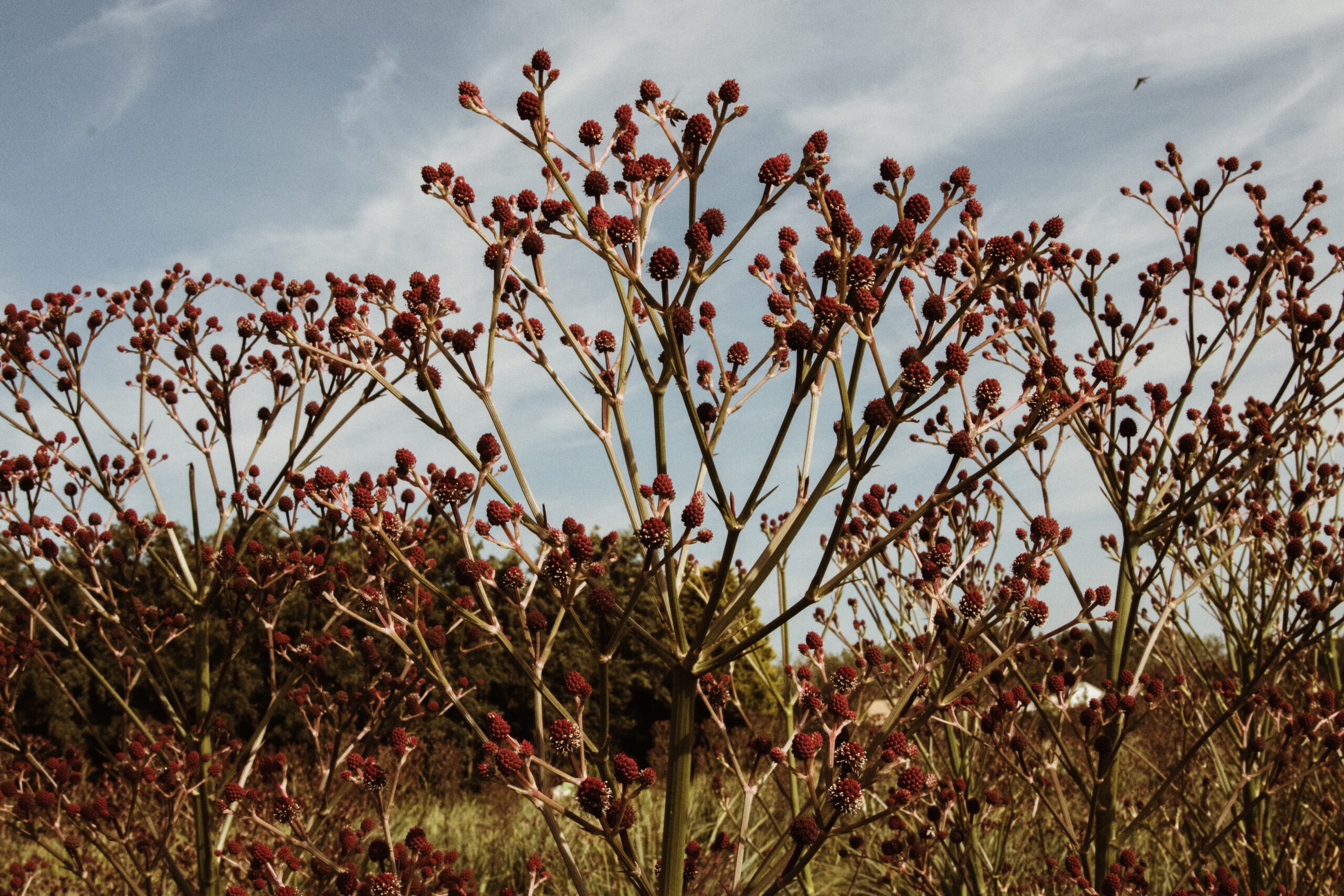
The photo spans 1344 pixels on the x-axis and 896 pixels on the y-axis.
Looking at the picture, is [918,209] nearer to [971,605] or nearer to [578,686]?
[971,605]

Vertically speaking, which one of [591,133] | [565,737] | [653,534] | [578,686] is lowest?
[565,737]

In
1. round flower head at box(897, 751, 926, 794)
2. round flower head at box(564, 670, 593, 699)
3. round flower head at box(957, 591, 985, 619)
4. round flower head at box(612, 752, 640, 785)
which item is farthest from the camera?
round flower head at box(957, 591, 985, 619)

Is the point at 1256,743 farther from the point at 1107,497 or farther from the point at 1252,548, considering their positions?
the point at 1252,548

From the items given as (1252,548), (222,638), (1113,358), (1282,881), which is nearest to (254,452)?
(1113,358)

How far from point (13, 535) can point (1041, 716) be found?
186 inches

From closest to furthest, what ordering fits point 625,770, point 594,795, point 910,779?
1. point 594,795
2. point 625,770
3. point 910,779

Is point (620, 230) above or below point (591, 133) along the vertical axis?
below

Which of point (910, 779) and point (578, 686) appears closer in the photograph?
point (578, 686)

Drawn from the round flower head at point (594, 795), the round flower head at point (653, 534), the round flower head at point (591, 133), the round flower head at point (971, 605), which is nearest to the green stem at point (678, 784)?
the round flower head at point (594, 795)

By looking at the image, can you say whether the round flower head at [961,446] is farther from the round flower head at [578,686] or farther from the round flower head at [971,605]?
the round flower head at [578,686]

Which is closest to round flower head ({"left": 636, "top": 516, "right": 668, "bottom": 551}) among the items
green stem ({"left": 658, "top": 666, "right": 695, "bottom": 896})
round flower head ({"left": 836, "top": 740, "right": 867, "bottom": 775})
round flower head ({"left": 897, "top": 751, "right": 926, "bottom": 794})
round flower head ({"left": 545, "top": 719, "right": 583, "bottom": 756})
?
green stem ({"left": 658, "top": 666, "right": 695, "bottom": 896})

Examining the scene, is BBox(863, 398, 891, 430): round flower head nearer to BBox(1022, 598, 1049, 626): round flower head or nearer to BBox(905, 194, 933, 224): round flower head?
BBox(905, 194, 933, 224): round flower head

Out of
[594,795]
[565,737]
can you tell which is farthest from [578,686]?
[594,795]

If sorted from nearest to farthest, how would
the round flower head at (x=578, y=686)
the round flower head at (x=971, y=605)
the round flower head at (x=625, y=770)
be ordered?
the round flower head at (x=625, y=770), the round flower head at (x=578, y=686), the round flower head at (x=971, y=605)
